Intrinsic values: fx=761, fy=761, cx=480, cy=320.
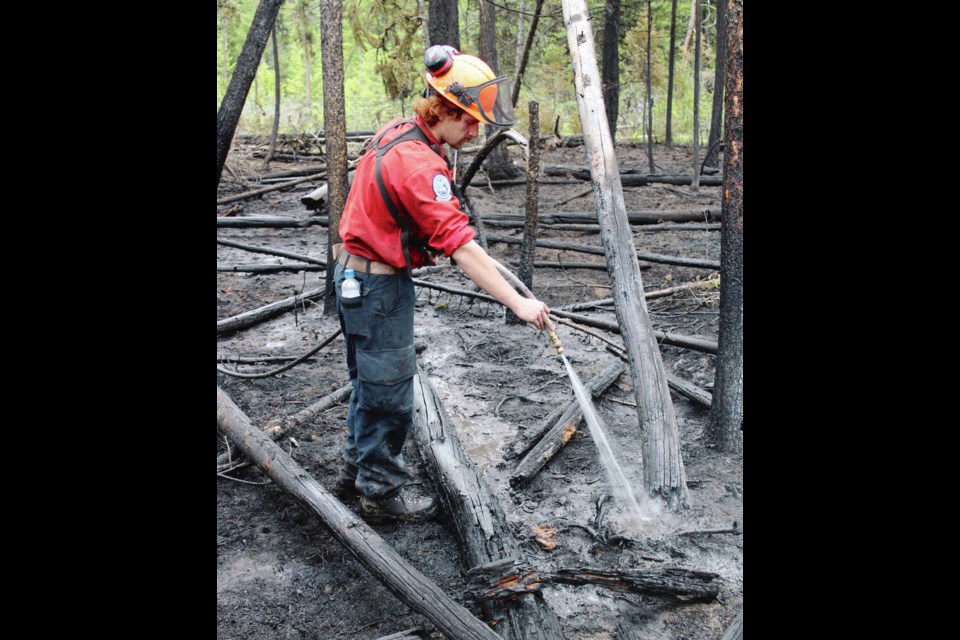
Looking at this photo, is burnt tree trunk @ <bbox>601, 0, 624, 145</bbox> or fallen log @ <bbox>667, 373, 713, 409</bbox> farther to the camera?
burnt tree trunk @ <bbox>601, 0, 624, 145</bbox>

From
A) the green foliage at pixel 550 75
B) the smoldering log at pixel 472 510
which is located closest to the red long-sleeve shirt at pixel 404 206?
the smoldering log at pixel 472 510

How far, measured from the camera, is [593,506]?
4270 mm

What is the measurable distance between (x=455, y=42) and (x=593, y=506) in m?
8.85

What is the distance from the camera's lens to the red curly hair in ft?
11.9

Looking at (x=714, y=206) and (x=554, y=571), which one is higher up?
(x=714, y=206)

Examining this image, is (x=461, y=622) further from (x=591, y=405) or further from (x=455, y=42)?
(x=455, y=42)

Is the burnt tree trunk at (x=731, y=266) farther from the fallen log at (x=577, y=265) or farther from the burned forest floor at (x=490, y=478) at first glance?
the fallen log at (x=577, y=265)

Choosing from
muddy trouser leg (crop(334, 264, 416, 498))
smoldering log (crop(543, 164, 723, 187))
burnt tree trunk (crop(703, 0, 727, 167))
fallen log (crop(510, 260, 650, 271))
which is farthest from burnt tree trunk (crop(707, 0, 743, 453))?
smoldering log (crop(543, 164, 723, 187))

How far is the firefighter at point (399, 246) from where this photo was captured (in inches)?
137

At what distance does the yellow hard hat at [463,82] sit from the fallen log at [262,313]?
4.42m

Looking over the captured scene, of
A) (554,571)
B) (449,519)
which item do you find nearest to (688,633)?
(554,571)

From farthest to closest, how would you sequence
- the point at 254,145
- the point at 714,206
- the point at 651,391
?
the point at 254,145 < the point at 714,206 < the point at 651,391

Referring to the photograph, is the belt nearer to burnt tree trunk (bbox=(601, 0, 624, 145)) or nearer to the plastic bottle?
the plastic bottle

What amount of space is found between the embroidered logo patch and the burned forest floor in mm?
1673
